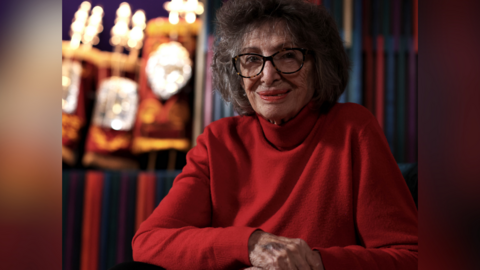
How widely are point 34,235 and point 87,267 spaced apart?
7.10 ft

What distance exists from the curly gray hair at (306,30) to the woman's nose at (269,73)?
0.11m

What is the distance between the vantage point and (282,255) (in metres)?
0.80

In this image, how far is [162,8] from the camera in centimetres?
225

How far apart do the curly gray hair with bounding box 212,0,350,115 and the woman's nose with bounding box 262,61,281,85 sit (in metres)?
0.11

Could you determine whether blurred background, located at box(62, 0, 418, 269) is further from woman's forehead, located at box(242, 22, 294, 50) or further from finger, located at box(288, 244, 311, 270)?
finger, located at box(288, 244, 311, 270)

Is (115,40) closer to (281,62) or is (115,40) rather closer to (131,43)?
(131,43)

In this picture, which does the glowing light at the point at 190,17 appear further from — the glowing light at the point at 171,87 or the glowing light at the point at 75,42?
the glowing light at the point at 75,42

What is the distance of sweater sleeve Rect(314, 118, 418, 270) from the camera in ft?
2.69

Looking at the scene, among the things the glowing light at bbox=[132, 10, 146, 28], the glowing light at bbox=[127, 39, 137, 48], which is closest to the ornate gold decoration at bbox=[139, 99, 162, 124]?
the glowing light at bbox=[127, 39, 137, 48]

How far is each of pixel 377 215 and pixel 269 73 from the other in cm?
51

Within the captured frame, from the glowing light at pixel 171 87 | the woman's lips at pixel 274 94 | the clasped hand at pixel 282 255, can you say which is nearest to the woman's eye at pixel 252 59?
the woman's lips at pixel 274 94

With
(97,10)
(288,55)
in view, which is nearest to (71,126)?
(97,10)

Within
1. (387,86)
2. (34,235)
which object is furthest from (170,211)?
(387,86)

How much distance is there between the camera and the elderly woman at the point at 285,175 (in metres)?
0.86
